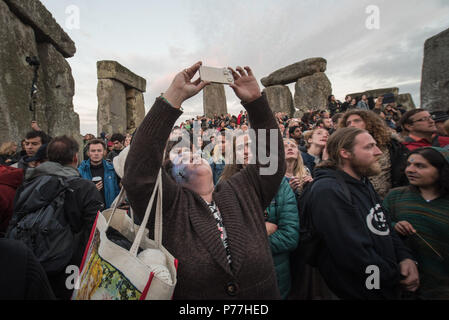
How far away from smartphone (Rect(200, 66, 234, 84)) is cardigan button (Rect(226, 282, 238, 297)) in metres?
0.90

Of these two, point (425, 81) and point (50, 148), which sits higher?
point (425, 81)

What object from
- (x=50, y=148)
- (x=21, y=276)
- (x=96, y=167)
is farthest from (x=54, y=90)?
(x=21, y=276)

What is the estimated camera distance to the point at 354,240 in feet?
4.62

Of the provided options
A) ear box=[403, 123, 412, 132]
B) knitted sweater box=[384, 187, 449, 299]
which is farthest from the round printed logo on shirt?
ear box=[403, 123, 412, 132]

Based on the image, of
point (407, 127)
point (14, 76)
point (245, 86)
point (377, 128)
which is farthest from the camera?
point (14, 76)

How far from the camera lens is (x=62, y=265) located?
1677 millimetres

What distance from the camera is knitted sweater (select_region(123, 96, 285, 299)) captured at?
3.30 feet

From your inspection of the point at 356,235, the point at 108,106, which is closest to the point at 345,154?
the point at 356,235

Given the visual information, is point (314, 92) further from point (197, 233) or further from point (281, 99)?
point (197, 233)

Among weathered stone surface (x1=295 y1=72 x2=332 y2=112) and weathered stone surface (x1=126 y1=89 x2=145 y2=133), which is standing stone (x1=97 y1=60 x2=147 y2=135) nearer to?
weathered stone surface (x1=126 y1=89 x2=145 y2=133)

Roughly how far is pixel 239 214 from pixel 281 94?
507 inches

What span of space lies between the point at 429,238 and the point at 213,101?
12892 millimetres
